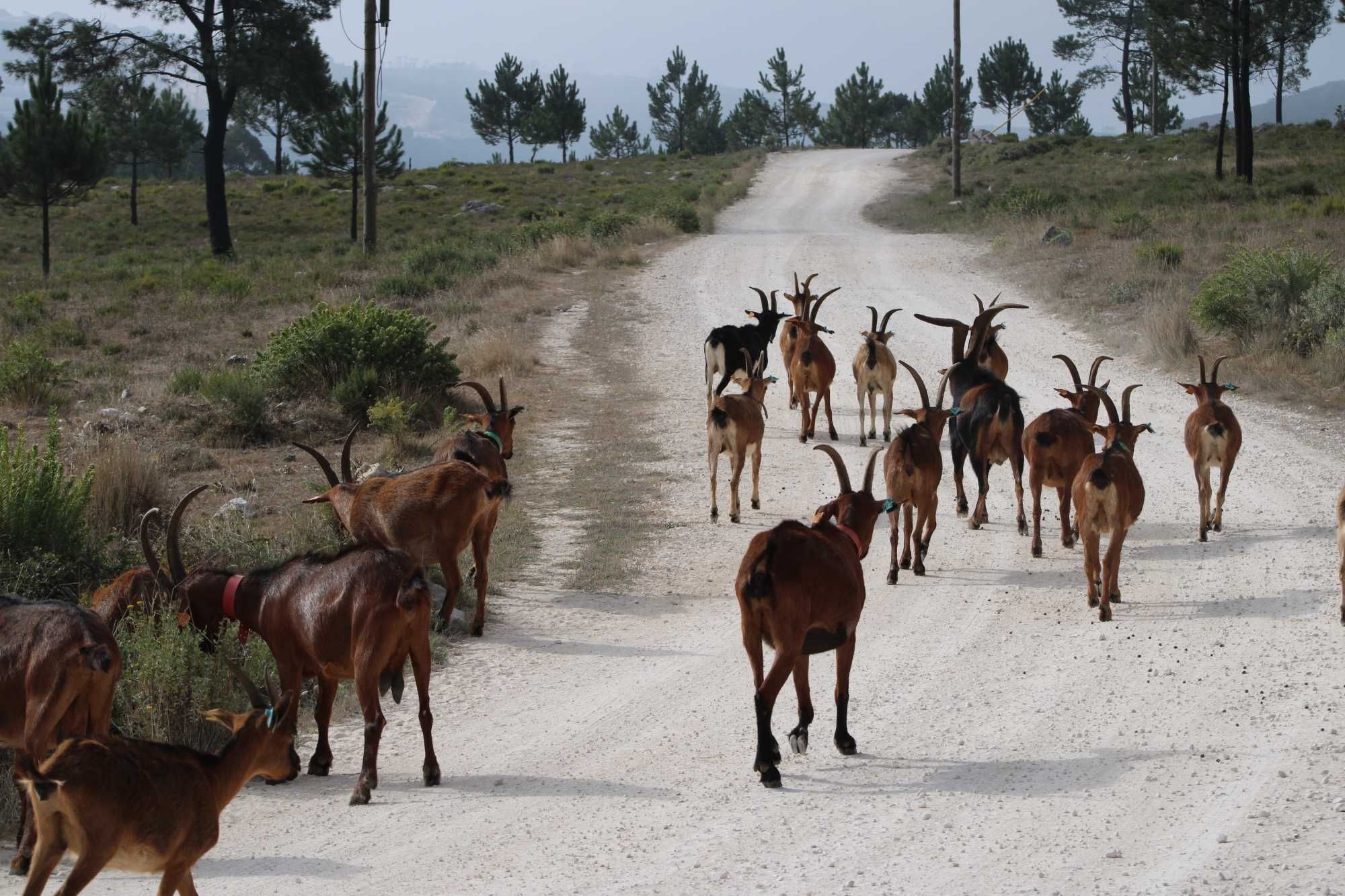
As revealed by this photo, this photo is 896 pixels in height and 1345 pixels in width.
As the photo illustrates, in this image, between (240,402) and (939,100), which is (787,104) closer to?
(939,100)

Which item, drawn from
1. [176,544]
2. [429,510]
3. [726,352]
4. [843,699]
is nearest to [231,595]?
[176,544]

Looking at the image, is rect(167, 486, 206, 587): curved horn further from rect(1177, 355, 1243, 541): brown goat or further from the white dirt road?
rect(1177, 355, 1243, 541): brown goat

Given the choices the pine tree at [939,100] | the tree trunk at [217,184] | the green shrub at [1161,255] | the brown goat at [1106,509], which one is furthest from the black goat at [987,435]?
the pine tree at [939,100]

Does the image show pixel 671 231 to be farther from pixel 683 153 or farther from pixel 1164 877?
pixel 683 153

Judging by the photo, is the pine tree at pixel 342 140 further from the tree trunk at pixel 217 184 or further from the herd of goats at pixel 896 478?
the herd of goats at pixel 896 478

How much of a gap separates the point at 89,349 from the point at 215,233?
63.5 feet

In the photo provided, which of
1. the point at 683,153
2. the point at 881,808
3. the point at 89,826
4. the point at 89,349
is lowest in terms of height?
the point at 881,808

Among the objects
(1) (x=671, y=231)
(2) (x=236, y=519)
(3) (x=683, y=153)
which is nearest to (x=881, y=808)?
(2) (x=236, y=519)

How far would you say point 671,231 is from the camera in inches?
1478

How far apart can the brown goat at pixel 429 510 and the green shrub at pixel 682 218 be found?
1175 inches

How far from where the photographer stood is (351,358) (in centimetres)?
1816

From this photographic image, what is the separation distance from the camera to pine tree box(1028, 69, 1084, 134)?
76562 mm

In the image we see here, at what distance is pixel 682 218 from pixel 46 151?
19874mm

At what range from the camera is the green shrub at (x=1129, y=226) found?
30531 mm
